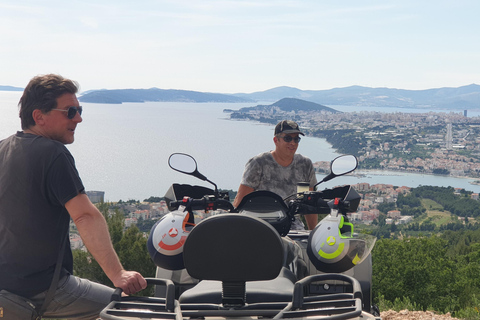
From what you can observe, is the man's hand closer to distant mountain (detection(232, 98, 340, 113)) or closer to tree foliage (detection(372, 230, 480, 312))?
tree foliage (detection(372, 230, 480, 312))

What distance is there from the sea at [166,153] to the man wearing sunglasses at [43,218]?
43.9m

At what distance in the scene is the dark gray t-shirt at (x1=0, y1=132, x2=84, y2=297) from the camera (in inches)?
108

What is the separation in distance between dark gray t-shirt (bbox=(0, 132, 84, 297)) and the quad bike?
577 mm

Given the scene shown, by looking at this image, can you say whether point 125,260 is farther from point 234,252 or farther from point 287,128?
point 234,252

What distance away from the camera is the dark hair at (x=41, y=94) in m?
2.90

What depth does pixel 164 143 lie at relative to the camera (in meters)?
101

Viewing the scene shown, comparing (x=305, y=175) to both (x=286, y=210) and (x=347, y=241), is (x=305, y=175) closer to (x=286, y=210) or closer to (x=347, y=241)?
(x=286, y=210)

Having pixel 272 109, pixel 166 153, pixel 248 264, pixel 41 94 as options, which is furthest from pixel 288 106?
pixel 248 264

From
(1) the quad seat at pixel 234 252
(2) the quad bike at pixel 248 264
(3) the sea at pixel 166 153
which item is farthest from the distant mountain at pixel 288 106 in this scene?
(1) the quad seat at pixel 234 252

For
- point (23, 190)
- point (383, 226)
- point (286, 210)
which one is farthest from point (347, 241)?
point (383, 226)

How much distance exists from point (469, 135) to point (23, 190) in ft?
473

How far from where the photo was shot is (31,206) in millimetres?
2785

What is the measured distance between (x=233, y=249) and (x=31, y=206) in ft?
3.98

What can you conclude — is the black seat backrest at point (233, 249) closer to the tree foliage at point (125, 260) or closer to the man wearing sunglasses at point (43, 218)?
the man wearing sunglasses at point (43, 218)
